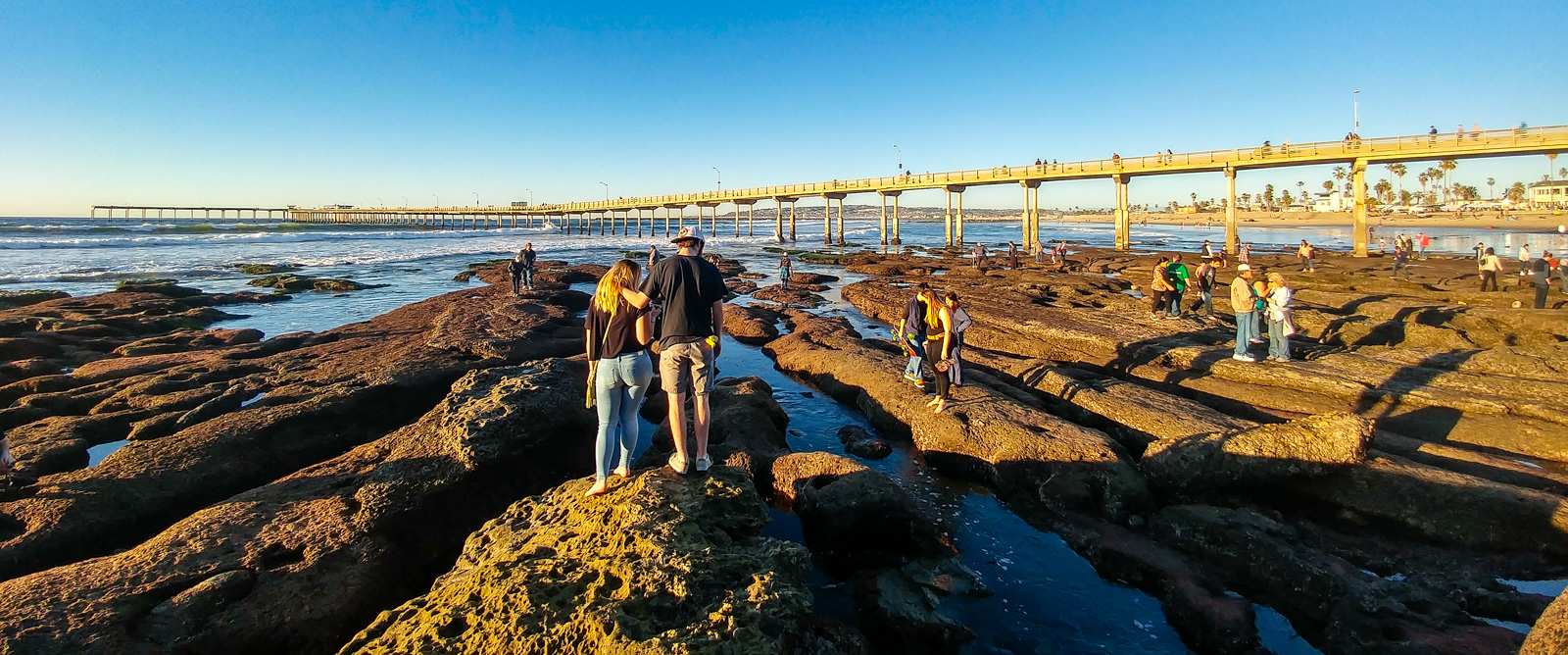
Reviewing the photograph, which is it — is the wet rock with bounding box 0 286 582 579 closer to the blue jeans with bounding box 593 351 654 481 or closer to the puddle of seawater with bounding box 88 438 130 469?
the puddle of seawater with bounding box 88 438 130 469

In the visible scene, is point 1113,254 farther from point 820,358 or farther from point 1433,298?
point 820,358

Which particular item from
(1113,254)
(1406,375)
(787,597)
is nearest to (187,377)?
(787,597)

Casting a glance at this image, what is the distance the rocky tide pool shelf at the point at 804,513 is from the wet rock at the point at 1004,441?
0.04m

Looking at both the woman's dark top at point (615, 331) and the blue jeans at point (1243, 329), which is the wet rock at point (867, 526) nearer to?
the woman's dark top at point (615, 331)

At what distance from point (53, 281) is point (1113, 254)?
193ft

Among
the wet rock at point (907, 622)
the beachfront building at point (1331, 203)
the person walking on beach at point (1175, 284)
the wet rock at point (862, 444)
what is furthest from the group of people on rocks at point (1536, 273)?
the beachfront building at point (1331, 203)

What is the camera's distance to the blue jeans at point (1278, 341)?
10.7 meters

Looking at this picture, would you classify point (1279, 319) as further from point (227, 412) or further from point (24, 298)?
point (24, 298)

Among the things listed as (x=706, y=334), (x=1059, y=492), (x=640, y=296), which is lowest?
(x=1059, y=492)

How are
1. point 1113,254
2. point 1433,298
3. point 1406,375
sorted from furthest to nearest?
point 1113,254
point 1433,298
point 1406,375

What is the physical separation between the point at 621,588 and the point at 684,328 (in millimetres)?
2135

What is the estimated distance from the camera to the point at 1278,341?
427 inches

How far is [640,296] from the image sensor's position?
16.3 feet

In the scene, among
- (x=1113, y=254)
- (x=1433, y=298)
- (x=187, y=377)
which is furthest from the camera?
(x=1113, y=254)
